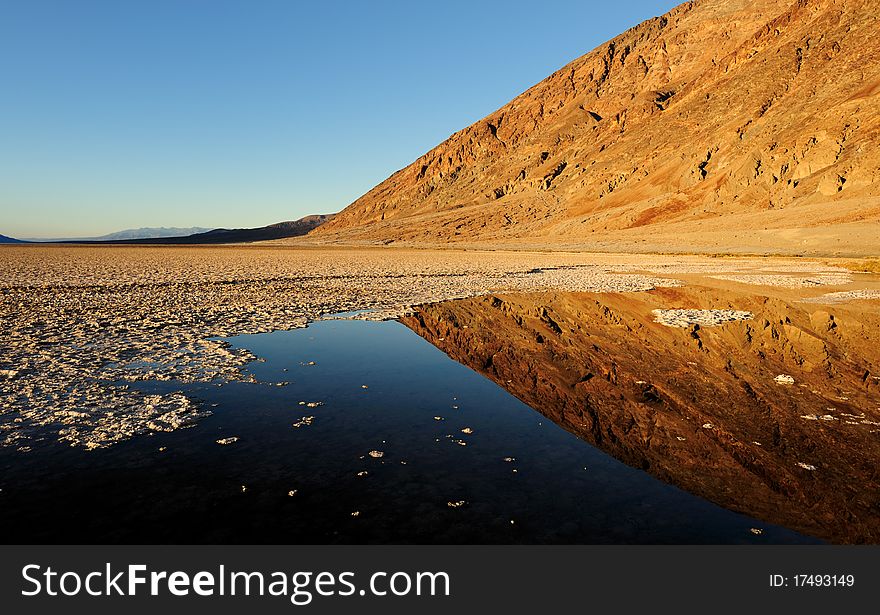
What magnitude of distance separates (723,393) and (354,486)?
605 cm

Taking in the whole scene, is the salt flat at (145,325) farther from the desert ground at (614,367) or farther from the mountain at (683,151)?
the mountain at (683,151)

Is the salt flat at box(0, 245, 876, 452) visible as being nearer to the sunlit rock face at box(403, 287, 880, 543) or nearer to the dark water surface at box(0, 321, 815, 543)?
the dark water surface at box(0, 321, 815, 543)

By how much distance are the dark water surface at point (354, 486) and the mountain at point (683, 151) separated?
54461 millimetres

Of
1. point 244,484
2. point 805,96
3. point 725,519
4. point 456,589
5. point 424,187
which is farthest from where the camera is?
point 424,187

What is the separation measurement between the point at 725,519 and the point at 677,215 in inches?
3535

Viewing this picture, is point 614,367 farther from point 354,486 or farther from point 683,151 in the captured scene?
point 683,151

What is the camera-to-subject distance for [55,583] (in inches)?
143

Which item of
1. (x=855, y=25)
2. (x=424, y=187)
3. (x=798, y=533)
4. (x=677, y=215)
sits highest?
(x=855, y=25)

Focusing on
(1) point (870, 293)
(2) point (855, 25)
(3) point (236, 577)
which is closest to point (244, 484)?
(3) point (236, 577)

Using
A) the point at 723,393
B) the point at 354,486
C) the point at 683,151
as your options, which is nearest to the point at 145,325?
the point at 354,486

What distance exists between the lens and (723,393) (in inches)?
318

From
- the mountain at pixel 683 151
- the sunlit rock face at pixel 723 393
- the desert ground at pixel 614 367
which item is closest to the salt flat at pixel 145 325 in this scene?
the desert ground at pixel 614 367

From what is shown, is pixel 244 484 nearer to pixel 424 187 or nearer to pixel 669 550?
pixel 669 550

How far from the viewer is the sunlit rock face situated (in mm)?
5027
